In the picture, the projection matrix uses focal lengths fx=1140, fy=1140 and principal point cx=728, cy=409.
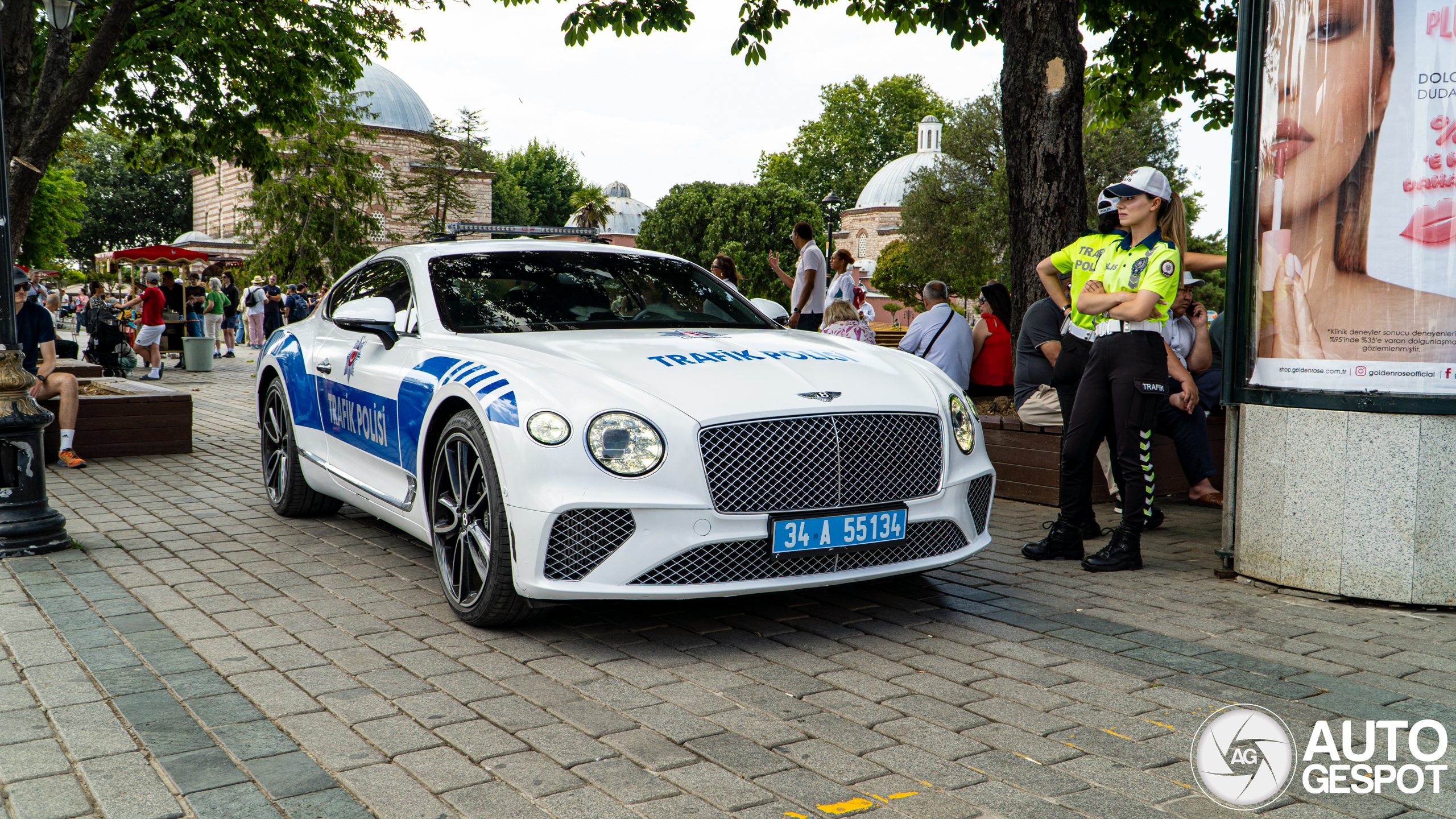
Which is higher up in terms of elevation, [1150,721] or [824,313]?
[824,313]

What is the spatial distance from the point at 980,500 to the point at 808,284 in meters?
7.32

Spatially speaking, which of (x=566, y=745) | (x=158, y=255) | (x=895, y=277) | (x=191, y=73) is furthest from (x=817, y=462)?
(x=895, y=277)

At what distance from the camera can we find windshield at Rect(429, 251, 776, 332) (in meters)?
5.30

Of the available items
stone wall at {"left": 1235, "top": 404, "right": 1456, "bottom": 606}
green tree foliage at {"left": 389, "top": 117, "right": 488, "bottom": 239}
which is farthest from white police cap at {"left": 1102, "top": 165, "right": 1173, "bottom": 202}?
green tree foliage at {"left": 389, "top": 117, "right": 488, "bottom": 239}

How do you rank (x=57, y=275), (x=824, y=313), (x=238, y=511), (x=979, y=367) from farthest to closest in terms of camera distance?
(x=57, y=275), (x=824, y=313), (x=979, y=367), (x=238, y=511)

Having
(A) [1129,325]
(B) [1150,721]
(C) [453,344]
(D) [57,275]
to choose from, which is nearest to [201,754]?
(C) [453,344]

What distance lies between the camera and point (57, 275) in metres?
54.1

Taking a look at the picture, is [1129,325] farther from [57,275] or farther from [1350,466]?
[57,275]

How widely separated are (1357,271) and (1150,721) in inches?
99.0

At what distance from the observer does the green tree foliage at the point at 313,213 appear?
33844mm

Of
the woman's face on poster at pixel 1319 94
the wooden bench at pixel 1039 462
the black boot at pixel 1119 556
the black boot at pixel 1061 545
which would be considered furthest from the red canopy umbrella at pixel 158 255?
the woman's face on poster at pixel 1319 94

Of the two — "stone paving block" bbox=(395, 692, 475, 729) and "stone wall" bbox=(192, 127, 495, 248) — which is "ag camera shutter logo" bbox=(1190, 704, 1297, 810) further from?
"stone wall" bbox=(192, 127, 495, 248)

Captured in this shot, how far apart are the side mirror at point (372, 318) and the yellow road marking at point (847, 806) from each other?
325 centimetres

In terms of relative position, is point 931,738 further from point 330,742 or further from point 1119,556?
point 1119,556
